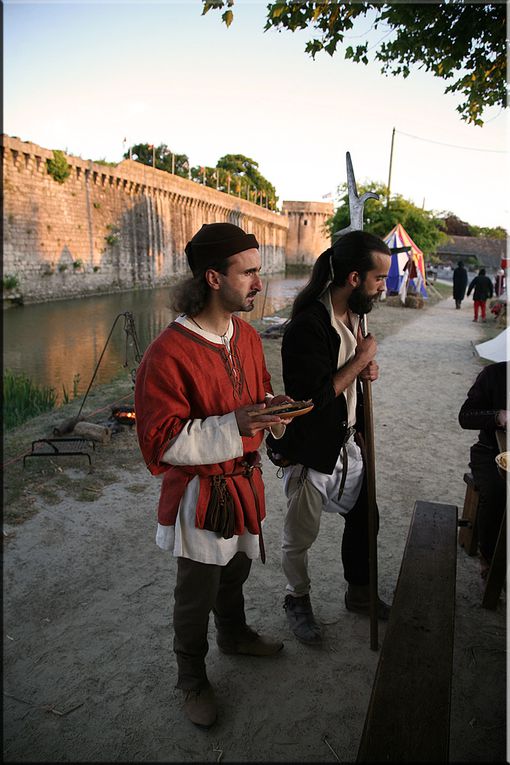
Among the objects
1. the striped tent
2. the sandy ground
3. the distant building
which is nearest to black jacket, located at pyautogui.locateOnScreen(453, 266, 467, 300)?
the striped tent

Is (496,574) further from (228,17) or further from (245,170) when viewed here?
(245,170)

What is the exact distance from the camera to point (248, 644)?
7.83 ft

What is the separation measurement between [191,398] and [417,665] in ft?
3.79

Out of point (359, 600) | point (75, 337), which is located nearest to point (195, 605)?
point (359, 600)

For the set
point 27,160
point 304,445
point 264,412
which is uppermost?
point 27,160

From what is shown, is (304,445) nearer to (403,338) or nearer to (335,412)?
(335,412)

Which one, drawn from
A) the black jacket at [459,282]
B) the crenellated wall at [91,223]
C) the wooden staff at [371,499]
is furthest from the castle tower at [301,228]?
the wooden staff at [371,499]

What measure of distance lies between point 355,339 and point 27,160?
24.5 m

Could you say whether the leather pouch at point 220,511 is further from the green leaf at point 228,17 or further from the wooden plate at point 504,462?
the green leaf at point 228,17

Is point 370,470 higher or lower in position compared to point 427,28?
lower

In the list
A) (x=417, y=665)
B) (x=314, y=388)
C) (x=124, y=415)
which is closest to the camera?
(x=417, y=665)

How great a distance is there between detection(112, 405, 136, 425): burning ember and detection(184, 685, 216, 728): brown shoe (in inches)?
142

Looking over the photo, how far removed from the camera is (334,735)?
6.59ft

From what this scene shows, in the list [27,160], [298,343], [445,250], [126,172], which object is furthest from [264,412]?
[445,250]
